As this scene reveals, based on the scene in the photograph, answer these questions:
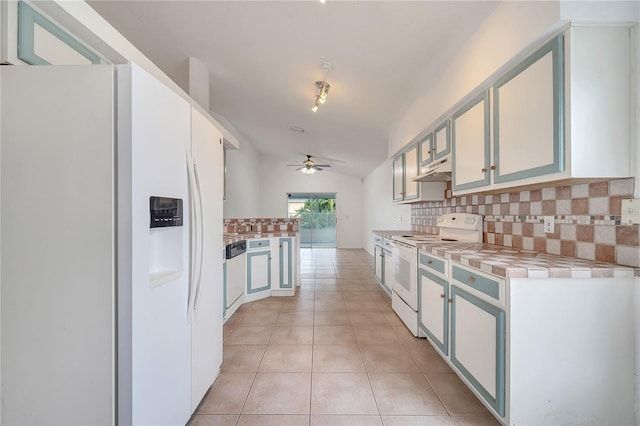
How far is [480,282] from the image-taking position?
1.36 m

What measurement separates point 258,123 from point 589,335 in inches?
194

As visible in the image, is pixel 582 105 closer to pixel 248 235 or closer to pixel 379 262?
pixel 379 262

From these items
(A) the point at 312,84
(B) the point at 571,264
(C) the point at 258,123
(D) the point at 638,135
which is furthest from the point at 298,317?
(C) the point at 258,123

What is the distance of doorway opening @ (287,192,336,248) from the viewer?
8.48 meters

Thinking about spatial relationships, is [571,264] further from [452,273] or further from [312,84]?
[312,84]

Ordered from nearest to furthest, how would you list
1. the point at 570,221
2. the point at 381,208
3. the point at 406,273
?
the point at 570,221
the point at 406,273
the point at 381,208

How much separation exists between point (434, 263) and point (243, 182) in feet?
17.3

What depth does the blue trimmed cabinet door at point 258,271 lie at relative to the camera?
3.31 m

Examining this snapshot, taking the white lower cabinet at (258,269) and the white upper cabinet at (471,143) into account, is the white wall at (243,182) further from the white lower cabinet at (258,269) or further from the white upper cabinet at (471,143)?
the white upper cabinet at (471,143)

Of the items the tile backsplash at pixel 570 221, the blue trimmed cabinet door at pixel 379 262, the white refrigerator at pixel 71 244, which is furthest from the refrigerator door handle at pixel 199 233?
the blue trimmed cabinet door at pixel 379 262

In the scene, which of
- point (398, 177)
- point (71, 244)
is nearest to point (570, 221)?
point (398, 177)

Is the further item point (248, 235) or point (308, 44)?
point (248, 235)

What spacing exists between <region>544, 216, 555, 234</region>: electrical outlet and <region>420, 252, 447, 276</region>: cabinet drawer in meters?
0.65

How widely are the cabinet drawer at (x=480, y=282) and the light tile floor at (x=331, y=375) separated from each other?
76 cm
